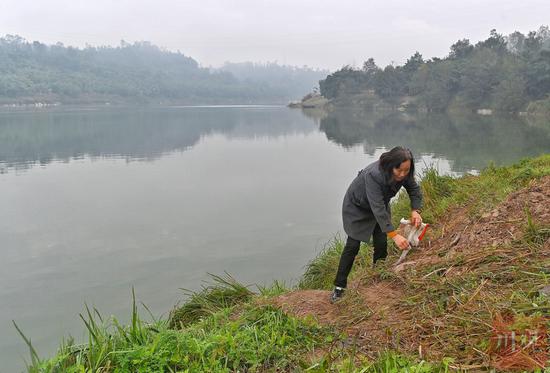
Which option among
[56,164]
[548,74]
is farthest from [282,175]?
[548,74]

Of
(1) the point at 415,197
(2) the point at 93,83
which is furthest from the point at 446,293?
(2) the point at 93,83

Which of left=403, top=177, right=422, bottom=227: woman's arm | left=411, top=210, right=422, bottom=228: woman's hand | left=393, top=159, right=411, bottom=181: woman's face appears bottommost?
left=411, top=210, right=422, bottom=228: woman's hand

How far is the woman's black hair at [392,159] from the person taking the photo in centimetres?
313

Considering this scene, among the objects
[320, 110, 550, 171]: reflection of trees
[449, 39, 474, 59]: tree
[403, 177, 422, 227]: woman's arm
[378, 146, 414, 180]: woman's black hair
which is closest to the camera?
[378, 146, 414, 180]: woman's black hair

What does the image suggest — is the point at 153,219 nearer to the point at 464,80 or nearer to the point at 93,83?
the point at 464,80

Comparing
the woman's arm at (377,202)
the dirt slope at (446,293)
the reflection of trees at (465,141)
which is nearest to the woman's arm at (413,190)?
the woman's arm at (377,202)

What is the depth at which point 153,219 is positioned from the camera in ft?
31.3

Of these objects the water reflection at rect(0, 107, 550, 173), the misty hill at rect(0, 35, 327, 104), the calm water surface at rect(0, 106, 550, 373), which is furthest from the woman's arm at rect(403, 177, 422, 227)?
the misty hill at rect(0, 35, 327, 104)

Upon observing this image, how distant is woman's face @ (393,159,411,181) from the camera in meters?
3.16

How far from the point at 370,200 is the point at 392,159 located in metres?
0.33

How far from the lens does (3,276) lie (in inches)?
264

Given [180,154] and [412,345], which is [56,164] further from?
[412,345]

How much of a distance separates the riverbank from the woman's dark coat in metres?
0.45

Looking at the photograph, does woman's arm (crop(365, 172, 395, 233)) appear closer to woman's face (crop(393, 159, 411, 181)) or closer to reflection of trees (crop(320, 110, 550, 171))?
woman's face (crop(393, 159, 411, 181))
